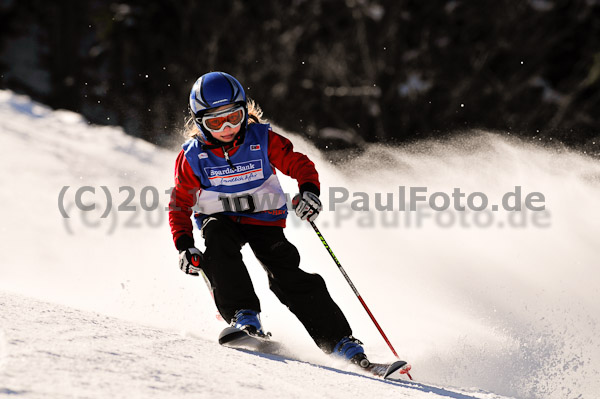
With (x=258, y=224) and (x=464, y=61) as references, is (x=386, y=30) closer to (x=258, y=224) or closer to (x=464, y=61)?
(x=464, y=61)

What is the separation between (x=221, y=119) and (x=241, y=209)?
491 millimetres

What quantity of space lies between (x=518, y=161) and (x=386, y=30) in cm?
1122

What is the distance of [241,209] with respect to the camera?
12.2 feet

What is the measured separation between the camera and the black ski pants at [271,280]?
341cm

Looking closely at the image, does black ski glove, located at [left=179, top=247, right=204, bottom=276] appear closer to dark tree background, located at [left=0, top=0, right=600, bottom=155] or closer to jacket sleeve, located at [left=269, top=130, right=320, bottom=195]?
jacket sleeve, located at [left=269, top=130, right=320, bottom=195]

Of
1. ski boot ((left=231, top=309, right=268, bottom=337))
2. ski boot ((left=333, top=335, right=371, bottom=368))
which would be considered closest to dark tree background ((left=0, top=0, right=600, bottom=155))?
ski boot ((left=231, top=309, right=268, bottom=337))

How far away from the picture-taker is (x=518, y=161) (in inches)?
281

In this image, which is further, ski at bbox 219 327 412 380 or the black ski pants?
the black ski pants

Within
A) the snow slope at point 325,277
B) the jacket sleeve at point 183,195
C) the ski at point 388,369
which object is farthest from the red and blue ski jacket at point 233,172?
the ski at point 388,369

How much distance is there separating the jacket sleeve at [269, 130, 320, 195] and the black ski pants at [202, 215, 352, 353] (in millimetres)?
339

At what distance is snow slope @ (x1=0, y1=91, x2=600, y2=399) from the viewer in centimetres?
253

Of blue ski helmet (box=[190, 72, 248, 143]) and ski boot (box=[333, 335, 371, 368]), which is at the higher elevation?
blue ski helmet (box=[190, 72, 248, 143])

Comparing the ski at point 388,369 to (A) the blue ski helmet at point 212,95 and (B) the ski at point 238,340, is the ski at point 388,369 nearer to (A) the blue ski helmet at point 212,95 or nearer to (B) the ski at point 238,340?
(B) the ski at point 238,340

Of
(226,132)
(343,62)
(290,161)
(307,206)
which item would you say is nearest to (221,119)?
(226,132)
